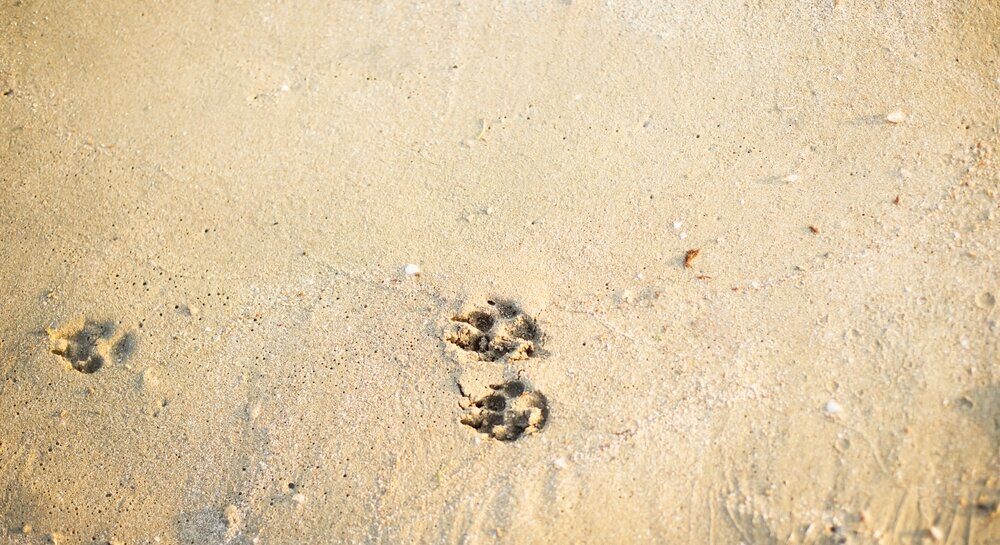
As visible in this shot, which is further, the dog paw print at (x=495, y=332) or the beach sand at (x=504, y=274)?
the dog paw print at (x=495, y=332)

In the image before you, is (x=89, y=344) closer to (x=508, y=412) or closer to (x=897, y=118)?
(x=508, y=412)

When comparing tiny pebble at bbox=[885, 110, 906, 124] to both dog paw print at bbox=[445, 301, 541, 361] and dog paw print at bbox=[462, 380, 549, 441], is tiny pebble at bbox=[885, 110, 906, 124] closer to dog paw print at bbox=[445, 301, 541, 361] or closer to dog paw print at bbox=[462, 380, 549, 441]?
dog paw print at bbox=[445, 301, 541, 361]

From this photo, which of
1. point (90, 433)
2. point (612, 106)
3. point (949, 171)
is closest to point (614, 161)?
point (612, 106)

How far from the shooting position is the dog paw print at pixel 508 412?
2500mm

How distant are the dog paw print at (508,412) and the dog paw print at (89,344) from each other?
137 centimetres

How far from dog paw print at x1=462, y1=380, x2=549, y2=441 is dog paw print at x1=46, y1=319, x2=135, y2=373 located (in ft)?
4.50

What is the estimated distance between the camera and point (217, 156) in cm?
292

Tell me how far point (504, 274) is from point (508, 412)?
0.52m

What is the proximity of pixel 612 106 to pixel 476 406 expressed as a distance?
1318 millimetres

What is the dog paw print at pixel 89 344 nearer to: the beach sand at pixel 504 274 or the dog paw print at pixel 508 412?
the beach sand at pixel 504 274

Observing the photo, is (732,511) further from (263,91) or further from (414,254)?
(263,91)

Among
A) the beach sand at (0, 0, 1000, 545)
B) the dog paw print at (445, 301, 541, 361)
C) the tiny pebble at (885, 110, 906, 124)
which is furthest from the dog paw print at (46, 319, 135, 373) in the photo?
the tiny pebble at (885, 110, 906, 124)

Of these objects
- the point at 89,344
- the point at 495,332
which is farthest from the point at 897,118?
the point at 89,344

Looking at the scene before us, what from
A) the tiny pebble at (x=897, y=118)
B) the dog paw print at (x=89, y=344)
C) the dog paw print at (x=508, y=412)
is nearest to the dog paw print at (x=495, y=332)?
the dog paw print at (x=508, y=412)
